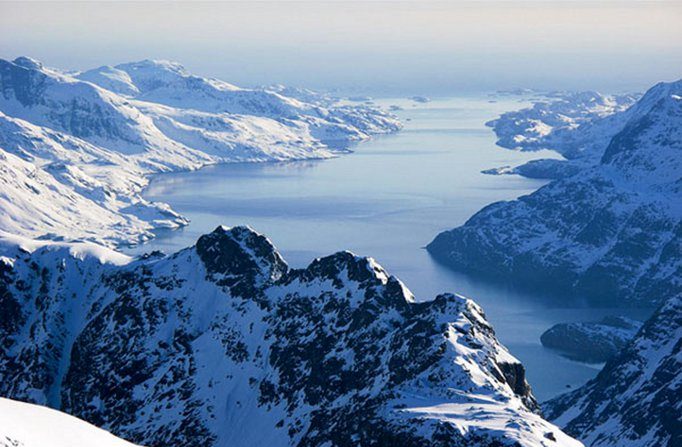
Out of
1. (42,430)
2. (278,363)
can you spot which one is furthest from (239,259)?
(42,430)

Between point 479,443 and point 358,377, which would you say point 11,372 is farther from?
point 479,443

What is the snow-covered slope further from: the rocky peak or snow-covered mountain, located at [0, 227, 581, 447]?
the rocky peak

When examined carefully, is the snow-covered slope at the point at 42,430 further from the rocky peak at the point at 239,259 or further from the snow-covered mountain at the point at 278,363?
the rocky peak at the point at 239,259

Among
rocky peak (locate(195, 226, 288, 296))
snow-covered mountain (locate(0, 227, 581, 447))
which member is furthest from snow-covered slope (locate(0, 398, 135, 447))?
rocky peak (locate(195, 226, 288, 296))

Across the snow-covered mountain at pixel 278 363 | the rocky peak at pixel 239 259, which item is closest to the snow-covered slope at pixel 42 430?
the snow-covered mountain at pixel 278 363

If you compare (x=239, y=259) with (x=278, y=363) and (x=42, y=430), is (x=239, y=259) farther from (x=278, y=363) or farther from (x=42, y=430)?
(x=42, y=430)
